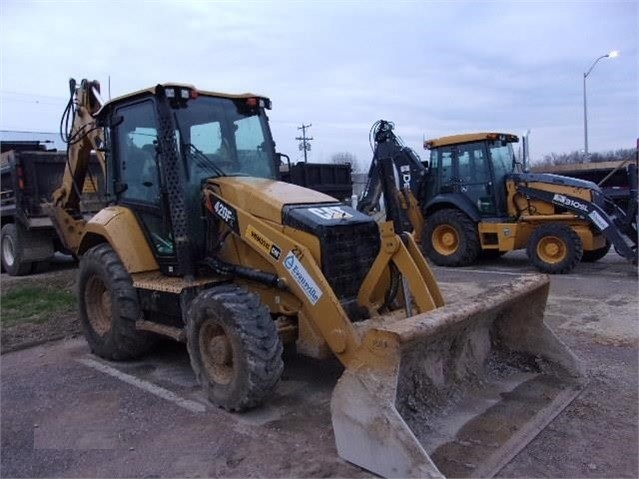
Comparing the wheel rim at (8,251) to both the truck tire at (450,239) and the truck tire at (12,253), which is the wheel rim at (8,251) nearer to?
the truck tire at (12,253)

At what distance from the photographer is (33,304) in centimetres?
848

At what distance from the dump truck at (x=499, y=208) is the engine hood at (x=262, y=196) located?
4714 mm

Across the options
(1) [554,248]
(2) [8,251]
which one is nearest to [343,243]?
(1) [554,248]

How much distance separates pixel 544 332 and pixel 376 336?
2078mm

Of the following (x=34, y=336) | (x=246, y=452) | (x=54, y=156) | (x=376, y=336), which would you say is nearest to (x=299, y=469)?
(x=246, y=452)

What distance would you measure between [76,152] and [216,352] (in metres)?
3.70

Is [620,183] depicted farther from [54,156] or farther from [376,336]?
[376,336]

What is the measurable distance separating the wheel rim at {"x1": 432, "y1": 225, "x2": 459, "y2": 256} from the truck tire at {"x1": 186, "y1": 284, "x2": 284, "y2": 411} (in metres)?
8.20

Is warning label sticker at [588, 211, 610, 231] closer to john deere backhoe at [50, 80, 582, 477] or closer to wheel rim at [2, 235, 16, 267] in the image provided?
john deere backhoe at [50, 80, 582, 477]

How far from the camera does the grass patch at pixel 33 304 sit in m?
7.71

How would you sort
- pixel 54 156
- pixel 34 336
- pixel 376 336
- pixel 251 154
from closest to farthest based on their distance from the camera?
pixel 376 336
pixel 251 154
pixel 34 336
pixel 54 156

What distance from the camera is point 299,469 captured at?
3637 millimetres

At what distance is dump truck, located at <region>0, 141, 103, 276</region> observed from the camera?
11.4m

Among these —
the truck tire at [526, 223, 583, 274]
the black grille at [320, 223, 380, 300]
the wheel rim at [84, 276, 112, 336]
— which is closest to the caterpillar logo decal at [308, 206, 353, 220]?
the black grille at [320, 223, 380, 300]
